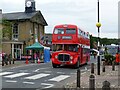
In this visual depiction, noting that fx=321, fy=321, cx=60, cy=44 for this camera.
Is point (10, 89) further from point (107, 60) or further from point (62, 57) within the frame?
point (107, 60)

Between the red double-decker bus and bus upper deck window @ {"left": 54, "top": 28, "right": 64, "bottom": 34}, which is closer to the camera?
the red double-decker bus

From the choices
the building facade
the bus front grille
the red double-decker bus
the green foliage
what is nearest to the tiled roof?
the building facade

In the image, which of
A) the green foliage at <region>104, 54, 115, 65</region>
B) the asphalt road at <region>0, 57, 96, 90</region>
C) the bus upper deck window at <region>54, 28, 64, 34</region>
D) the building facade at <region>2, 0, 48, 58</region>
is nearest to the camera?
the asphalt road at <region>0, 57, 96, 90</region>

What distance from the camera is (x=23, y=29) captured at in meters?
60.9

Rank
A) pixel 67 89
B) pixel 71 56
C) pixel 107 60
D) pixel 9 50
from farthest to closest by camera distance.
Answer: pixel 9 50
pixel 107 60
pixel 71 56
pixel 67 89

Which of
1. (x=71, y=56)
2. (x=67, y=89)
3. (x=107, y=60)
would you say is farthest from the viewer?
(x=107, y=60)

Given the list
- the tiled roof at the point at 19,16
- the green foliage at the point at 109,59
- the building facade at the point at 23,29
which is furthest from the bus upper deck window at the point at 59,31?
the tiled roof at the point at 19,16

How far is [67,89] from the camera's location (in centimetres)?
1367

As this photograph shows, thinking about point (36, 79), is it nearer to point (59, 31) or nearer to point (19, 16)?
point (59, 31)

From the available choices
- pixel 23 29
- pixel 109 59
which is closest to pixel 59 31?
pixel 109 59

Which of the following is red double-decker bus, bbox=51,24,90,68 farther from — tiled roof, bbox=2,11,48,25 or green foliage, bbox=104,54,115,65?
tiled roof, bbox=2,11,48,25

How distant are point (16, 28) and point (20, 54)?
19.4 feet

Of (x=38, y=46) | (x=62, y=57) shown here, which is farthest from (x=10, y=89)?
(x=38, y=46)

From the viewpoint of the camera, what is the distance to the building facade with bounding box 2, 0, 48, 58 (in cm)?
5649
